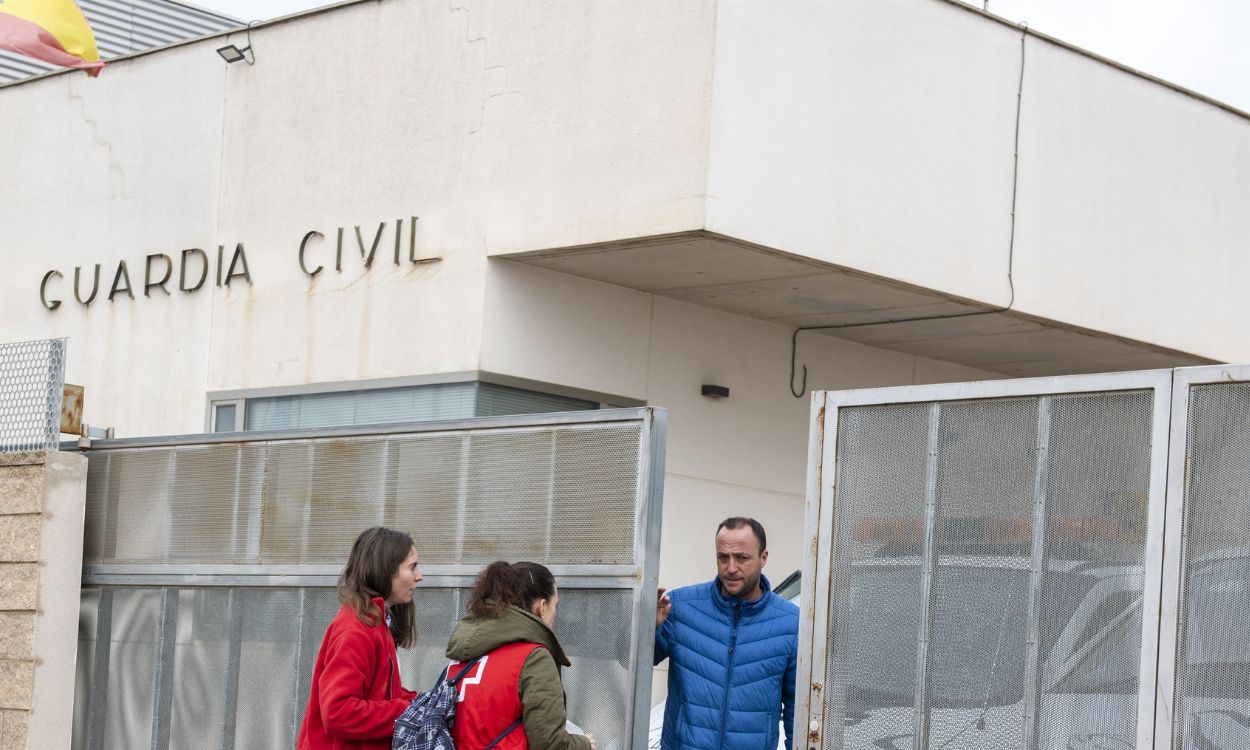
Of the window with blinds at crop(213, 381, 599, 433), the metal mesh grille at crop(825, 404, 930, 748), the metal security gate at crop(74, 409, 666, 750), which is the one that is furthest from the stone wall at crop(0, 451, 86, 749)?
the metal mesh grille at crop(825, 404, 930, 748)

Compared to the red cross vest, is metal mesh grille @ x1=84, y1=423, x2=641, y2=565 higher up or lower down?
higher up

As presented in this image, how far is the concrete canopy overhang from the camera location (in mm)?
11359

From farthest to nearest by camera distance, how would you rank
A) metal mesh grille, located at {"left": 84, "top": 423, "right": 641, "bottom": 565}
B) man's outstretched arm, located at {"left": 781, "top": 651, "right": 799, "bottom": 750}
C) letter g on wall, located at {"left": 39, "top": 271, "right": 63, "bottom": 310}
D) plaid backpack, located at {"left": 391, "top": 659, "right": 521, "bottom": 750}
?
letter g on wall, located at {"left": 39, "top": 271, "right": 63, "bottom": 310} → metal mesh grille, located at {"left": 84, "top": 423, "right": 641, "bottom": 565} → man's outstretched arm, located at {"left": 781, "top": 651, "right": 799, "bottom": 750} → plaid backpack, located at {"left": 391, "top": 659, "right": 521, "bottom": 750}

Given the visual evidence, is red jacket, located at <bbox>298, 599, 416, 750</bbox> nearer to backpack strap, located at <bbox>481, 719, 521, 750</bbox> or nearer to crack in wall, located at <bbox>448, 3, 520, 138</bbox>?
backpack strap, located at <bbox>481, 719, 521, 750</bbox>

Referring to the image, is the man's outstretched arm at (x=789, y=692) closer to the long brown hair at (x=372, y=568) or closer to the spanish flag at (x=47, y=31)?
the long brown hair at (x=372, y=568)

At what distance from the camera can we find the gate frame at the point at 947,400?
5.99m

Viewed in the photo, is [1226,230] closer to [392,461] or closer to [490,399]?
[490,399]

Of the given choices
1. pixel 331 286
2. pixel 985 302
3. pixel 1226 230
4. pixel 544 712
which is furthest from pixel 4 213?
pixel 544 712

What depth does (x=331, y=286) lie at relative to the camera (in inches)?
499

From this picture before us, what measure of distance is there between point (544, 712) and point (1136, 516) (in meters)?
2.11

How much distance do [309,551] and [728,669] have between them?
2.84 m

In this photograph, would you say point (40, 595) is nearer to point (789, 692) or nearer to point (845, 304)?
point (789, 692)

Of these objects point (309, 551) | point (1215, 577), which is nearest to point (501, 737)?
point (1215, 577)

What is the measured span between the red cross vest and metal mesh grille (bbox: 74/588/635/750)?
1333 millimetres
